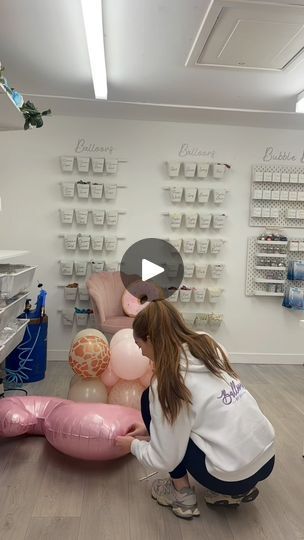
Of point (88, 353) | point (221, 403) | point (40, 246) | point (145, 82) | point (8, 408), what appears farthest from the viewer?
point (40, 246)

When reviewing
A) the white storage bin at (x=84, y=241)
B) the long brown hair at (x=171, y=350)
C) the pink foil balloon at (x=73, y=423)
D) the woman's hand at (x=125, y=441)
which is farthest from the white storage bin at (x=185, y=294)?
the long brown hair at (x=171, y=350)

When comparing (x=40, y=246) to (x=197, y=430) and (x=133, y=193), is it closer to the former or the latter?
(x=133, y=193)

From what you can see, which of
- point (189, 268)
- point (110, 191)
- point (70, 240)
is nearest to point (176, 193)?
point (110, 191)

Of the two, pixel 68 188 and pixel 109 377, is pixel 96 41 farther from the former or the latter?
pixel 109 377

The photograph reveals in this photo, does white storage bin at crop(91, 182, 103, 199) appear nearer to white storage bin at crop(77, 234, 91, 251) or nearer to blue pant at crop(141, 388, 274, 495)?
A: white storage bin at crop(77, 234, 91, 251)

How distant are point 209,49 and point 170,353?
190 centimetres

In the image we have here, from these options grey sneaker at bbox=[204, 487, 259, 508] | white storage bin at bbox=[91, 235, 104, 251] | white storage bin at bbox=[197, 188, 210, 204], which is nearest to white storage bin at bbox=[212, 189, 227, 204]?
white storage bin at bbox=[197, 188, 210, 204]

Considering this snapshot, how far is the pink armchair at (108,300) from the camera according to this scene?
3598 millimetres

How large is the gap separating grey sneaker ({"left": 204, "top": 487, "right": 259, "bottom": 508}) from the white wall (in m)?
2.53

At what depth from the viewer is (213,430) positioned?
1.69 m

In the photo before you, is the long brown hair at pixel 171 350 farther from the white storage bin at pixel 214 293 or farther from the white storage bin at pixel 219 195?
the white storage bin at pixel 219 195

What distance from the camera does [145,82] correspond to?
322cm

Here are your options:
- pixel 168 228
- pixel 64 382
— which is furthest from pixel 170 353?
pixel 168 228

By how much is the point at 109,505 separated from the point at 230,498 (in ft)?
1.76
